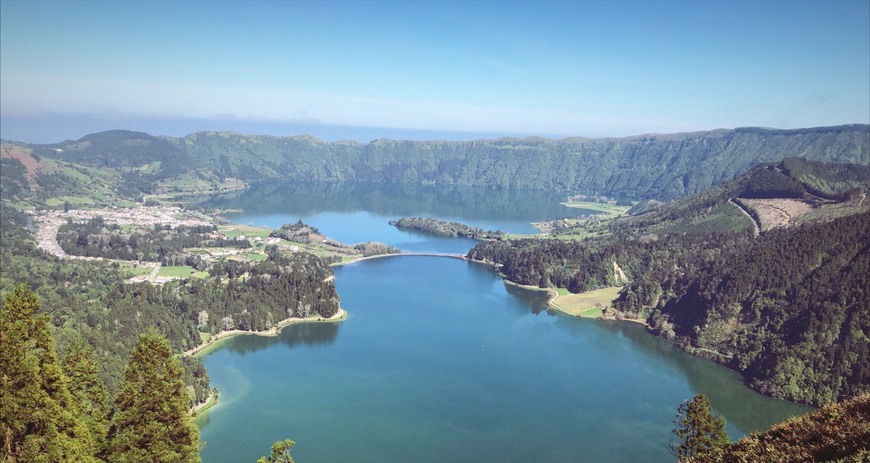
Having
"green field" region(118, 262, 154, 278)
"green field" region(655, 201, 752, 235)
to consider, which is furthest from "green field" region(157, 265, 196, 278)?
"green field" region(655, 201, 752, 235)

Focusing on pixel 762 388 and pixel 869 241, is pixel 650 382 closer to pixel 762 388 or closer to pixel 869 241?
pixel 762 388

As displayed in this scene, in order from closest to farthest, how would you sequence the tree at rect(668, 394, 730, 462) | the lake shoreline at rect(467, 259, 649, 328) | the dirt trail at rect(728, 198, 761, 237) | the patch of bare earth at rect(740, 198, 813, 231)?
1. the tree at rect(668, 394, 730, 462)
2. the lake shoreline at rect(467, 259, 649, 328)
3. the patch of bare earth at rect(740, 198, 813, 231)
4. the dirt trail at rect(728, 198, 761, 237)

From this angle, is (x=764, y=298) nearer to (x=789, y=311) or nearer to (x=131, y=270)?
(x=789, y=311)

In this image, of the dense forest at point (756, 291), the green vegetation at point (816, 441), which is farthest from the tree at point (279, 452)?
the dense forest at point (756, 291)

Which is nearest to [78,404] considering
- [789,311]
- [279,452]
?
[279,452]

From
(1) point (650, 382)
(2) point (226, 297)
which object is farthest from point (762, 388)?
(2) point (226, 297)

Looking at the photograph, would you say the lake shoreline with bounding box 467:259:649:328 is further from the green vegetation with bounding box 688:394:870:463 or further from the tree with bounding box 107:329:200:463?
the tree with bounding box 107:329:200:463

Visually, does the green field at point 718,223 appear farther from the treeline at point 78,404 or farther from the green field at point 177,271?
the treeline at point 78,404
